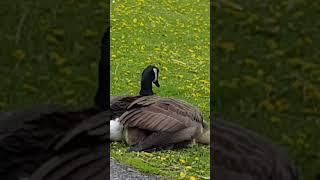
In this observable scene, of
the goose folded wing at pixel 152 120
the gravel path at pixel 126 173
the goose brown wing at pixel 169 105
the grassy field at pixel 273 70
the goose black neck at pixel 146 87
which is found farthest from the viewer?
the goose black neck at pixel 146 87

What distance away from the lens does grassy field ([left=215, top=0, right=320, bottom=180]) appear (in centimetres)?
74

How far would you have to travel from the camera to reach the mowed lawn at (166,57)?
306cm

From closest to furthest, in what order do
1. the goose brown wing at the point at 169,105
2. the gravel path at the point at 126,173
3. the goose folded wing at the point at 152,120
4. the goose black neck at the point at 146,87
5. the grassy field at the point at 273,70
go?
the grassy field at the point at 273,70
the gravel path at the point at 126,173
the goose folded wing at the point at 152,120
the goose brown wing at the point at 169,105
the goose black neck at the point at 146,87

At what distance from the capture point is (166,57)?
18.7 feet

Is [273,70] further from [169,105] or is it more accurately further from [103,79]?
[169,105]

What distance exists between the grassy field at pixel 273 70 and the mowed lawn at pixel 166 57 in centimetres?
190

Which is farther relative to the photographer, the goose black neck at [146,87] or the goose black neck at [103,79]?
the goose black neck at [146,87]

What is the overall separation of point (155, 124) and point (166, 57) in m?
2.60

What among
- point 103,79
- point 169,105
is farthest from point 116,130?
point 103,79

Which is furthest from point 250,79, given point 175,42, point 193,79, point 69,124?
point 175,42

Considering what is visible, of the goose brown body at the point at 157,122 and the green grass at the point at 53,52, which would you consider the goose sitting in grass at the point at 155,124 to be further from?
the green grass at the point at 53,52

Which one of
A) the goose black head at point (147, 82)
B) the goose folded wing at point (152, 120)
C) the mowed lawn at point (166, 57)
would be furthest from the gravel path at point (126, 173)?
the goose black head at point (147, 82)

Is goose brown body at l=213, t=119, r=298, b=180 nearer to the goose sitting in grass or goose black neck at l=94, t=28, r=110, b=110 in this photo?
goose black neck at l=94, t=28, r=110, b=110

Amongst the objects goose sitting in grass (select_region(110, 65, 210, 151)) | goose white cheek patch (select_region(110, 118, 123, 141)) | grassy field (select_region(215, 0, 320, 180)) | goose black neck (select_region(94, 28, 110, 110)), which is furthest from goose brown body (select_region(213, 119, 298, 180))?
goose white cheek patch (select_region(110, 118, 123, 141))
